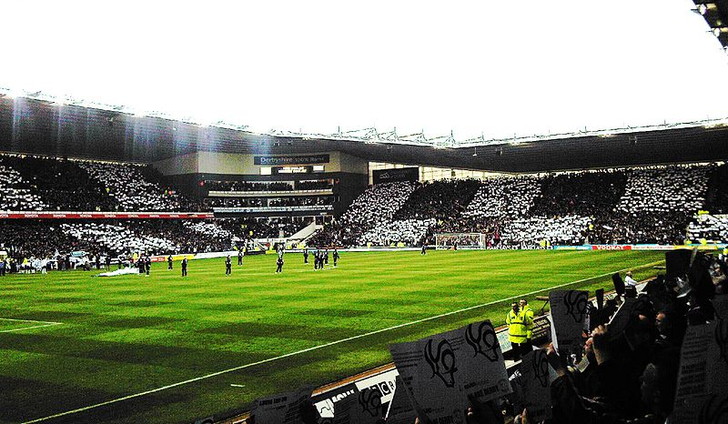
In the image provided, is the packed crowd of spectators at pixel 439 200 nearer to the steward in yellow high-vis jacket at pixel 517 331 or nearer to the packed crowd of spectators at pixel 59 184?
the packed crowd of spectators at pixel 59 184

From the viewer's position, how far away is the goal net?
69.6 m

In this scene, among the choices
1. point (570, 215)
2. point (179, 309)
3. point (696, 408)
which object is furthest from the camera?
point (570, 215)

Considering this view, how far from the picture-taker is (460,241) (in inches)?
2815

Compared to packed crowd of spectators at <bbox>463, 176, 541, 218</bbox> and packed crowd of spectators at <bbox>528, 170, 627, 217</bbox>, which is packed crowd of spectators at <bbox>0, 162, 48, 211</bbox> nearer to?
packed crowd of spectators at <bbox>463, 176, 541, 218</bbox>

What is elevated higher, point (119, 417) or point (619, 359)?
point (619, 359)

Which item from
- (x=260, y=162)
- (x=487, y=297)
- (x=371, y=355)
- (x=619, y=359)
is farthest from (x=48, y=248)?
(x=619, y=359)

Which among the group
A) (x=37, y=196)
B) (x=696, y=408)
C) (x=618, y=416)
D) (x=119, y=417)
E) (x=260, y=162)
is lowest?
(x=119, y=417)

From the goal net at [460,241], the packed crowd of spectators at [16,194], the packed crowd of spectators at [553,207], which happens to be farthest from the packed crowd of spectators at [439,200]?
the packed crowd of spectators at [16,194]

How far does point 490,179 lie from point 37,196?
58.1 m

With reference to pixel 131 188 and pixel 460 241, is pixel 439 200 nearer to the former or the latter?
pixel 460 241

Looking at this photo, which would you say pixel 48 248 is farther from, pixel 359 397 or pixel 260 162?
pixel 359 397

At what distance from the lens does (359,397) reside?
5328 mm

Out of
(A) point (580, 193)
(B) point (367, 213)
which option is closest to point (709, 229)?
(A) point (580, 193)

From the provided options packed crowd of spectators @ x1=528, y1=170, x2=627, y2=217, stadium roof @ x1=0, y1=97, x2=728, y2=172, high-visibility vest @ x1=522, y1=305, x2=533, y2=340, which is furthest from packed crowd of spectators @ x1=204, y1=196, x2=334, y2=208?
high-visibility vest @ x1=522, y1=305, x2=533, y2=340
